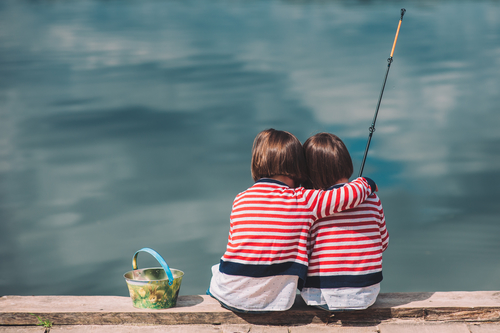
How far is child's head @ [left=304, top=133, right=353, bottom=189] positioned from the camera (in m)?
1.78

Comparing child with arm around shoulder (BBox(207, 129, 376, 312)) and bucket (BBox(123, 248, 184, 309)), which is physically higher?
child with arm around shoulder (BBox(207, 129, 376, 312))

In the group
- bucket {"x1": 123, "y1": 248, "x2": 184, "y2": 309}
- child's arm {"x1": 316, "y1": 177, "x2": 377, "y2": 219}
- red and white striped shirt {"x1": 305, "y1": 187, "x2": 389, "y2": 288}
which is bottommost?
bucket {"x1": 123, "y1": 248, "x2": 184, "y2": 309}

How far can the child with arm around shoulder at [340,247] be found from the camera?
1.75 metres

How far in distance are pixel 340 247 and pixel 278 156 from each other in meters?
0.40

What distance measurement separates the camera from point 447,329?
70.0 inches

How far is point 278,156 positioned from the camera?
177cm

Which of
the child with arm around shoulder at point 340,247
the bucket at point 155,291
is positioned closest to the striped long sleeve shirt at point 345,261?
the child with arm around shoulder at point 340,247

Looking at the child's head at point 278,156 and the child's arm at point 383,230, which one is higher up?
the child's head at point 278,156

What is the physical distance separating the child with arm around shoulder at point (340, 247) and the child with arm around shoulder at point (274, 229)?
0.06m

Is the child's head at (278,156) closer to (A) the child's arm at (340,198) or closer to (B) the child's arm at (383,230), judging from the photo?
(A) the child's arm at (340,198)

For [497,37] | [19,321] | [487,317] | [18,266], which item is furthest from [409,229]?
[497,37]

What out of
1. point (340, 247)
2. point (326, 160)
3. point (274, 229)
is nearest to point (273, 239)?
point (274, 229)

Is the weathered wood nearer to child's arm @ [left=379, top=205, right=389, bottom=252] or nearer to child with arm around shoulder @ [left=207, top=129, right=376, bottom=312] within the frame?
child with arm around shoulder @ [left=207, top=129, right=376, bottom=312]

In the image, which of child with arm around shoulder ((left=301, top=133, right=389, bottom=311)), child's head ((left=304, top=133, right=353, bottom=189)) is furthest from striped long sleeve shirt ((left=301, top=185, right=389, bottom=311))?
child's head ((left=304, top=133, right=353, bottom=189))
